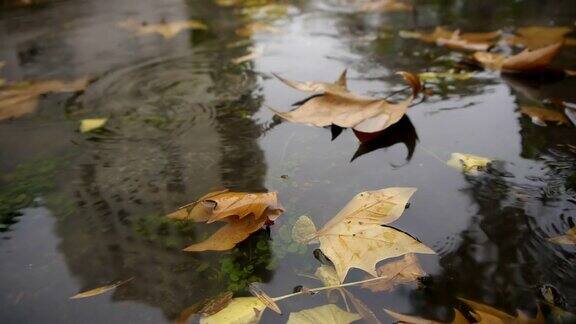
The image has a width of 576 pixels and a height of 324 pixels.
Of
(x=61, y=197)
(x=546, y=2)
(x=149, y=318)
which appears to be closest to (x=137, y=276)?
(x=149, y=318)

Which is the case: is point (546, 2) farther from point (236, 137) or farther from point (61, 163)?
point (61, 163)

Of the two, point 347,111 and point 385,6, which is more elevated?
point 385,6

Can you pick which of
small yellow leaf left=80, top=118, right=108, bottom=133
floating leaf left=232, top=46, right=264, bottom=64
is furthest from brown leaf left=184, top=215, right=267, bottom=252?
floating leaf left=232, top=46, right=264, bottom=64

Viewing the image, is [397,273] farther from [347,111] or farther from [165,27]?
[165,27]

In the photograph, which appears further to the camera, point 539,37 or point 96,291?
point 539,37

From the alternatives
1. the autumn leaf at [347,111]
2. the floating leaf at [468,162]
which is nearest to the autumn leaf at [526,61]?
the autumn leaf at [347,111]

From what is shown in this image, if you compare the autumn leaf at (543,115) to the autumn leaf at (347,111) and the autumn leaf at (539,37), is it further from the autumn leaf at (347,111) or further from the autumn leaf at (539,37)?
the autumn leaf at (539,37)

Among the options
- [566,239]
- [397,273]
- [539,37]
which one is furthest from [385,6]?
[397,273]
